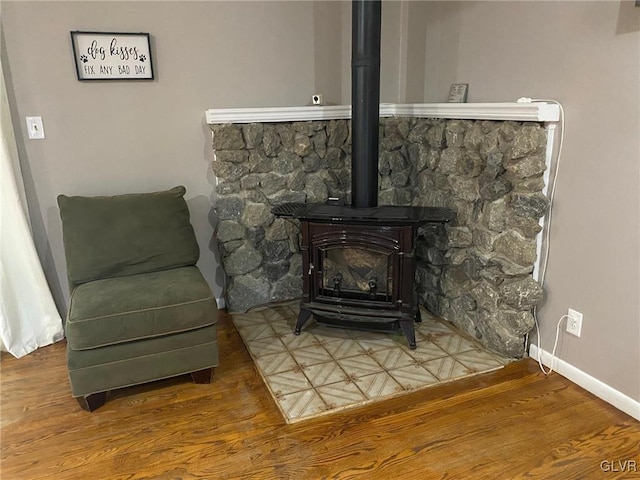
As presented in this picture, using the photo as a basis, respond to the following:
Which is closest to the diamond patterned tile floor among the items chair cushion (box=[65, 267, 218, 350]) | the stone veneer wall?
the stone veneer wall

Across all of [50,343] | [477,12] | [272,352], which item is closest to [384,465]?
[272,352]

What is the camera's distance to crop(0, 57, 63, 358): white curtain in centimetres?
255

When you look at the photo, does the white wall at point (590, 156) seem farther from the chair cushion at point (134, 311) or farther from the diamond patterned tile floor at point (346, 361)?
the chair cushion at point (134, 311)

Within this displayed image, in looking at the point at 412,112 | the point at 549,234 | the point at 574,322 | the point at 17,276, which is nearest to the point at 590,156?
the point at 549,234

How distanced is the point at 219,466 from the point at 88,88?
83.6 inches

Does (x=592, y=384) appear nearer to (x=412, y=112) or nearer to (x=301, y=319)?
(x=301, y=319)

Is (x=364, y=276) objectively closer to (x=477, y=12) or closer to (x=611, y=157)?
(x=611, y=157)

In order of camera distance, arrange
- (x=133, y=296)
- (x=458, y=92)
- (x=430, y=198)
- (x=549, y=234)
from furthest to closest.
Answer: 1. (x=430, y=198)
2. (x=458, y=92)
3. (x=549, y=234)
4. (x=133, y=296)

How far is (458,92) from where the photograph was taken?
2824mm

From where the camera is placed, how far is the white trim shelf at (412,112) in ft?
7.33

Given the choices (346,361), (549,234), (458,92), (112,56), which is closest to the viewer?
(549,234)

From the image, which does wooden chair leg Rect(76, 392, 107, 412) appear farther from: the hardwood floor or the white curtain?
the white curtain

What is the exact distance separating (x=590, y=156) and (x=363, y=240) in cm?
114

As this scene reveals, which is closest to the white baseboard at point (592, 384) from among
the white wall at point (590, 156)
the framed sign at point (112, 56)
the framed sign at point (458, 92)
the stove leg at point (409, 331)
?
the white wall at point (590, 156)
